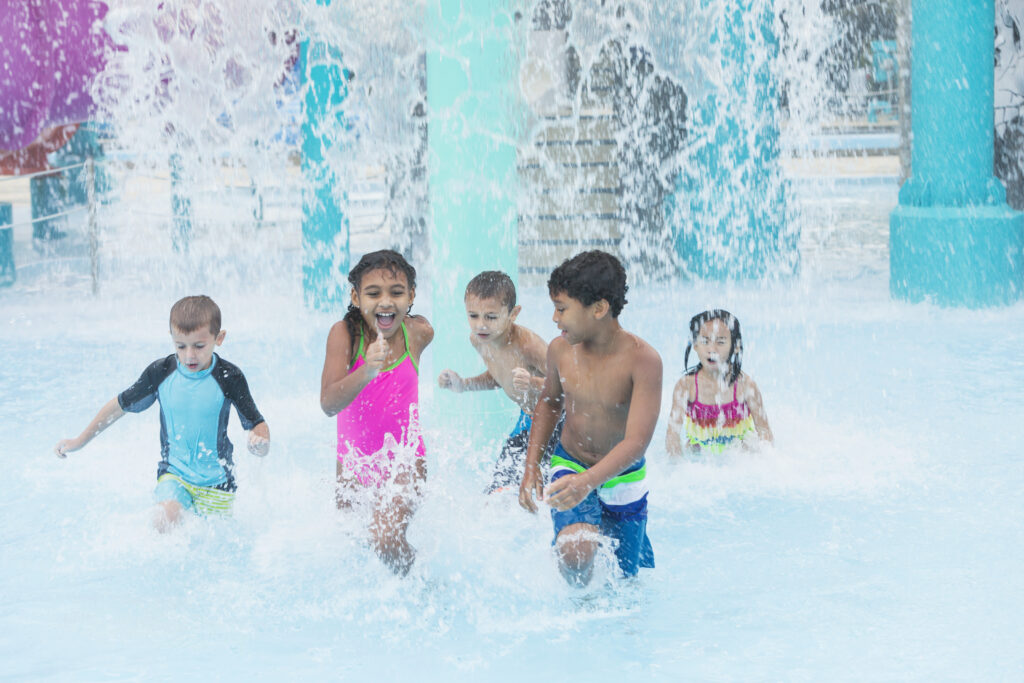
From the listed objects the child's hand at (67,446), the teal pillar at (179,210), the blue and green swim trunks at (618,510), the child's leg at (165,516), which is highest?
the teal pillar at (179,210)

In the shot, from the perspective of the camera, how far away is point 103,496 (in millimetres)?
4309

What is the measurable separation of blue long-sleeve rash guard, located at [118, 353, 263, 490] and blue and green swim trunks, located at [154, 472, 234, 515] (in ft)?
0.06

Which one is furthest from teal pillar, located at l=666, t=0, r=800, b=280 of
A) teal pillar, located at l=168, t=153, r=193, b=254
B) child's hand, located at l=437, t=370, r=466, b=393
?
child's hand, located at l=437, t=370, r=466, b=393

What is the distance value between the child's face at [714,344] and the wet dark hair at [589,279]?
1.42 meters

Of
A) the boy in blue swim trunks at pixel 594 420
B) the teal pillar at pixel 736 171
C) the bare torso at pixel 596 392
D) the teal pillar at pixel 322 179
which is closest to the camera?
the boy in blue swim trunks at pixel 594 420

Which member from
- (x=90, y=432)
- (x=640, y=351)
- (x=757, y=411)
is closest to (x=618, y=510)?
(x=640, y=351)

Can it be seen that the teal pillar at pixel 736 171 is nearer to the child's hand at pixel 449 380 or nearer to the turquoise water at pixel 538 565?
the turquoise water at pixel 538 565

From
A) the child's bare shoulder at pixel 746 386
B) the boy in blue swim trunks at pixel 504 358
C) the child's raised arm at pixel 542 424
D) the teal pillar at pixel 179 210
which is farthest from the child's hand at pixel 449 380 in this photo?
the teal pillar at pixel 179 210

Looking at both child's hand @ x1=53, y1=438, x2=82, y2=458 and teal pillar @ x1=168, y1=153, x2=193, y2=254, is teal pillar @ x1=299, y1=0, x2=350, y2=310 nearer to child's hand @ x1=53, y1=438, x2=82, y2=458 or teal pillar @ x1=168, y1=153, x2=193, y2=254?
teal pillar @ x1=168, y1=153, x2=193, y2=254

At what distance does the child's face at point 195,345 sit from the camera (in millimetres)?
3605

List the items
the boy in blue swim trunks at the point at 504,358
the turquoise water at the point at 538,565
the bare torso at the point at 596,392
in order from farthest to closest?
the boy in blue swim trunks at the point at 504,358 → the bare torso at the point at 596,392 → the turquoise water at the point at 538,565

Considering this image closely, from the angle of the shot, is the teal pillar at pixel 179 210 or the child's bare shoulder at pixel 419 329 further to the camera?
the teal pillar at pixel 179 210

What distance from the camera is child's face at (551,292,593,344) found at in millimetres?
3070

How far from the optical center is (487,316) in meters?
3.65
